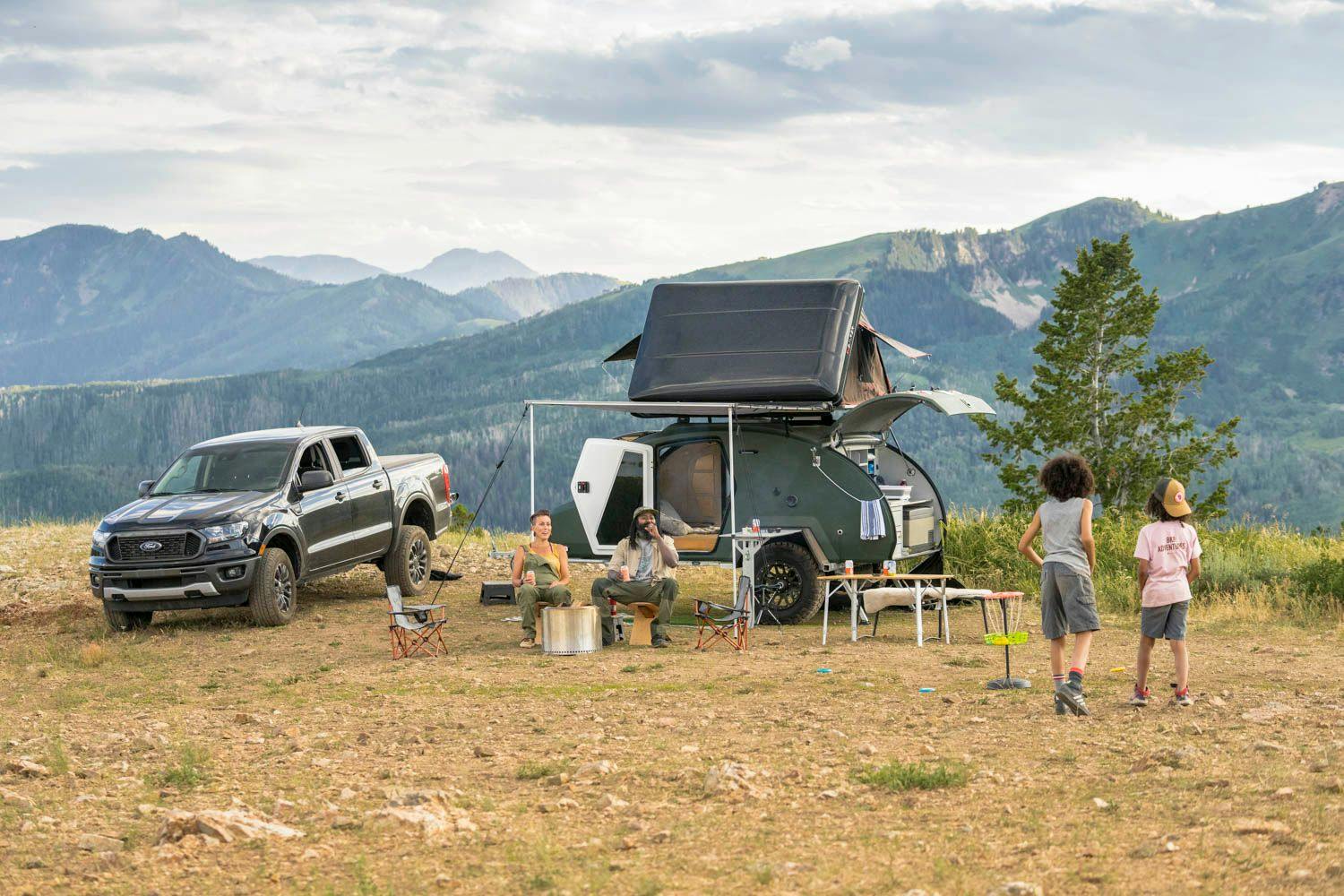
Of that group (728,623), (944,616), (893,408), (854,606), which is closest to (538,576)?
(728,623)

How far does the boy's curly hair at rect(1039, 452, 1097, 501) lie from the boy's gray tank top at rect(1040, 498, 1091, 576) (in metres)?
0.06

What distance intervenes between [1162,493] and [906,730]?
2198 millimetres

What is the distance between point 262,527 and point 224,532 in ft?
1.27

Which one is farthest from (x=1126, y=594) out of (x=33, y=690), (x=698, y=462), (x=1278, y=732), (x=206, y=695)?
(x=33, y=690)

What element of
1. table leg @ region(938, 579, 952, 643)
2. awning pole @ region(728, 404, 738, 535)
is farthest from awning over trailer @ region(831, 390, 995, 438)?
table leg @ region(938, 579, 952, 643)

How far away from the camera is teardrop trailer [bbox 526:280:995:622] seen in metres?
14.4

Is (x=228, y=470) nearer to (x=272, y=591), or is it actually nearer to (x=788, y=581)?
(x=272, y=591)

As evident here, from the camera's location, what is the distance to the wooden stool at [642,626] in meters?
12.6

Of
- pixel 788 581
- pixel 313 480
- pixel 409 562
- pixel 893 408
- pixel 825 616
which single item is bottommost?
pixel 825 616

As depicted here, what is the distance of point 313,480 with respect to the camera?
47.6 feet

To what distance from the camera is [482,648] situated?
493 inches

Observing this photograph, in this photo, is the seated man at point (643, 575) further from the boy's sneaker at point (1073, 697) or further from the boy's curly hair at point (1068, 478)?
the boy's sneaker at point (1073, 697)

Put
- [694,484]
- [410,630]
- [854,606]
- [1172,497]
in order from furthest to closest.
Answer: [694,484]
[854,606]
[410,630]
[1172,497]

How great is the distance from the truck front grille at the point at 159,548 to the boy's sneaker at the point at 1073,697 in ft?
27.5
